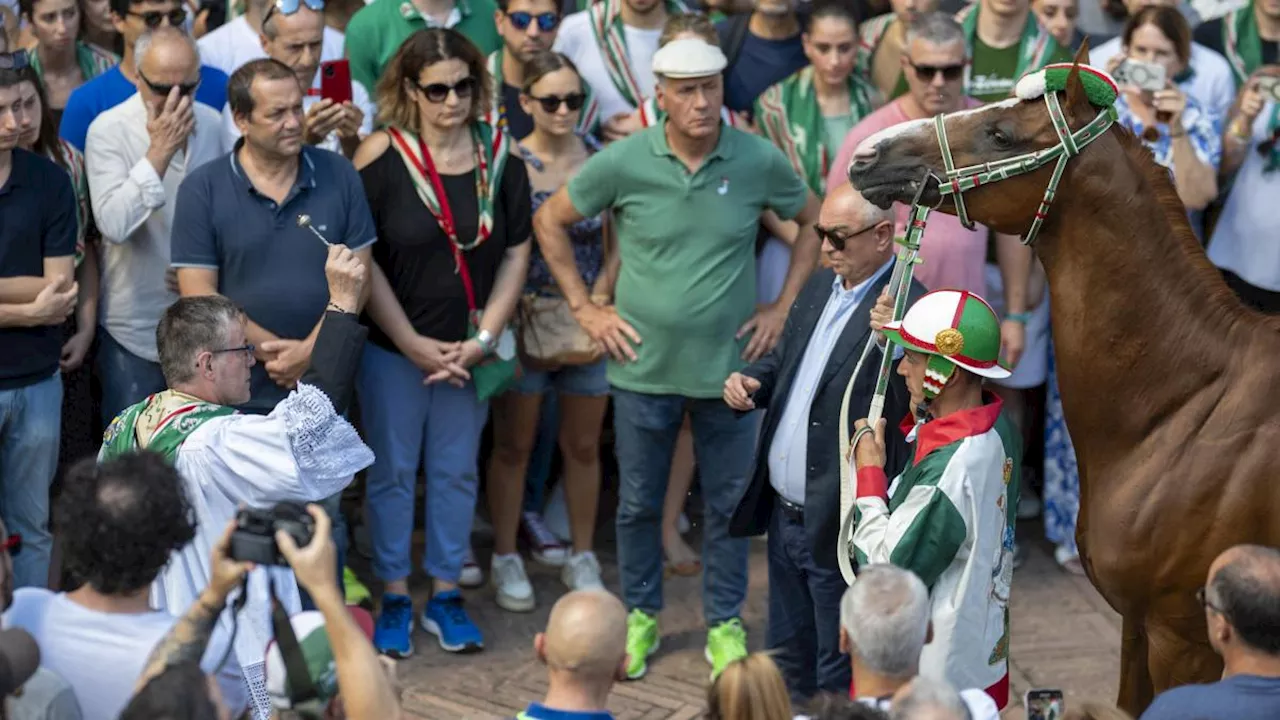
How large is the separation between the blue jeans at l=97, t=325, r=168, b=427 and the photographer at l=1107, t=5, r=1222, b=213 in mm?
4666

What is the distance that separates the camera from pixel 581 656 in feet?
12.8

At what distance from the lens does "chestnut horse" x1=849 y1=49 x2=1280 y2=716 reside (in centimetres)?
512

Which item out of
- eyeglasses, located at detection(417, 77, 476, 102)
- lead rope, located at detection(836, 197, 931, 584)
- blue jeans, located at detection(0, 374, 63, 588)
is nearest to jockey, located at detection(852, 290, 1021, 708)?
lead rope, located at detection(836, 197, 931, 584)

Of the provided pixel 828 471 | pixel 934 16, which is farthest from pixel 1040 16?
pixel 828 471

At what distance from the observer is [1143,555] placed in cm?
525

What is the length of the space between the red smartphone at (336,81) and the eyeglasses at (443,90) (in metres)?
0.43

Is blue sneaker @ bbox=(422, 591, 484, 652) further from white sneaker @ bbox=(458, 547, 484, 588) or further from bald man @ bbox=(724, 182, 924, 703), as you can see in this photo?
bald man @ bbox=(724, 182, 924, 703)

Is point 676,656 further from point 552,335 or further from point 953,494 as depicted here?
point 953,494

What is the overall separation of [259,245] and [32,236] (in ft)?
2.90

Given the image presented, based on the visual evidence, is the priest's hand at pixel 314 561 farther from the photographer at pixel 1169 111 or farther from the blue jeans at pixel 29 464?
the photographer at pixel 1169 111

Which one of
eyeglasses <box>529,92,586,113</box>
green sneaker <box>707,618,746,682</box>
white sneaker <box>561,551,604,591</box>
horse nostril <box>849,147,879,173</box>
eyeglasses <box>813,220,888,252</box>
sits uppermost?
horse nostril <box>849,147,879,173</box>

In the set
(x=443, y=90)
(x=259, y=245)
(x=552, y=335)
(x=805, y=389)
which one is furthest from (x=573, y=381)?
(x=805, y=389)

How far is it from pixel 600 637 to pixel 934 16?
4.68m

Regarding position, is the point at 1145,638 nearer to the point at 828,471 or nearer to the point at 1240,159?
the point at 828,471
